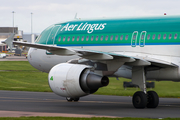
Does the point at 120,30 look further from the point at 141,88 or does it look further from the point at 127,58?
the point at 127,58

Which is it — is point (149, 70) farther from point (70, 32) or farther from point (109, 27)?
point (70, 32)

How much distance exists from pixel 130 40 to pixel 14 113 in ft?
24.5

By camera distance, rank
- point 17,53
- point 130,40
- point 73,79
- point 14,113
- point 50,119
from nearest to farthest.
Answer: point 50,119
point 14,113
point 73,79
point 130,40
point 17,53

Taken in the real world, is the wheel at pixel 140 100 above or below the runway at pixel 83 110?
above

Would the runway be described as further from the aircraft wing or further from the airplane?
the aircraft wing

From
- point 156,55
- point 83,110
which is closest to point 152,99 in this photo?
point 156,55

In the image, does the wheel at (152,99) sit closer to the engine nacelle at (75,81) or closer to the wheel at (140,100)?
the wheel at (140,100)

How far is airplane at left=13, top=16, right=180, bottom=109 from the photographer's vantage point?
18.7m

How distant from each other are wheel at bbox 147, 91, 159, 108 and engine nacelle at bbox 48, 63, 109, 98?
252 cm

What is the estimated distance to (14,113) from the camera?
57.4ft

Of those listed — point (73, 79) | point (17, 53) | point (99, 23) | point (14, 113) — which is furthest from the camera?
point (17, 53)

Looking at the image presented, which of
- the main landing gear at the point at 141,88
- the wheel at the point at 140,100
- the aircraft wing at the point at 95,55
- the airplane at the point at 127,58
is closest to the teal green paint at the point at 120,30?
the airplane at the point at 127,58

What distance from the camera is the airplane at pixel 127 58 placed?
18.7 meters

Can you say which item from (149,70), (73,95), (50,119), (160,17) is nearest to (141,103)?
(149,70)
